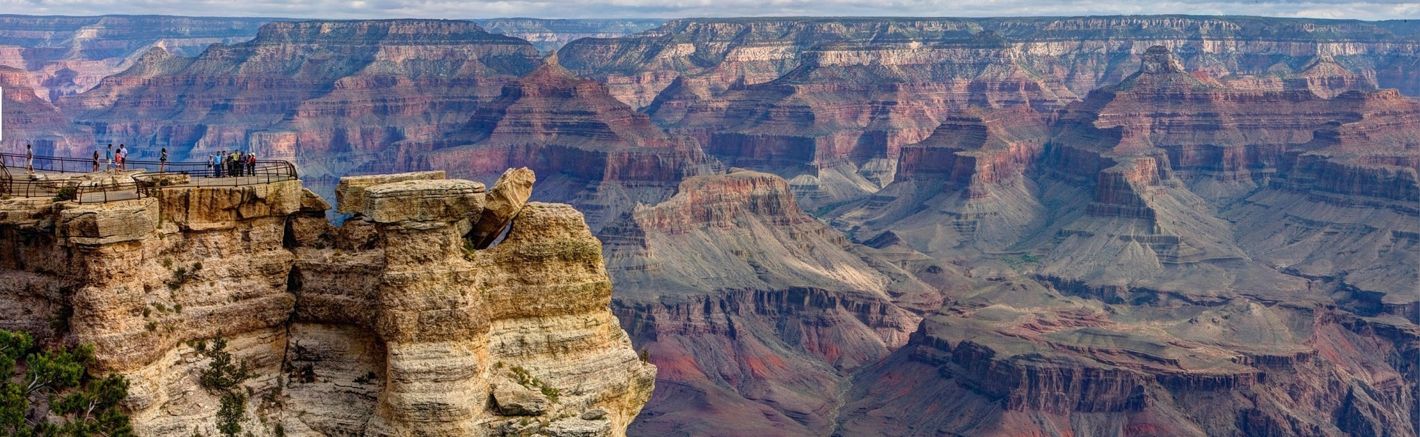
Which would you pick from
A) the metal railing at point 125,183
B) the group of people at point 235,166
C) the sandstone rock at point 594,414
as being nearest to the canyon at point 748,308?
the sandstone rock at point 594,414

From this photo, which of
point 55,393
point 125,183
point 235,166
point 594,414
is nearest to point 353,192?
point 235,166

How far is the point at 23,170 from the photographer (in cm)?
4422

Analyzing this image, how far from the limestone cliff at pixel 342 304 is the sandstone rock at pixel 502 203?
0.15 feet

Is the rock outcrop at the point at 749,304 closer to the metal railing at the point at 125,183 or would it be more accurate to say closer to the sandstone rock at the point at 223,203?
the metal railing at the point at 125,183

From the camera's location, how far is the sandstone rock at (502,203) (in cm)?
3825

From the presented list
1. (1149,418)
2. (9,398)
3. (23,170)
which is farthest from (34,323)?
A: (1149,418)

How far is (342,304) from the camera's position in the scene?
38250 millimetres

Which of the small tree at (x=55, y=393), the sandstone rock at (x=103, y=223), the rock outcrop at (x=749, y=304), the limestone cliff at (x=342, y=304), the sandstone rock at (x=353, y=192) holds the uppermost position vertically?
the sandstone rock at (x=353, y=192)

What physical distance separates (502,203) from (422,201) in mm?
2150

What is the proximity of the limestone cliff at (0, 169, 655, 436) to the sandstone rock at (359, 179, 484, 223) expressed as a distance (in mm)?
41

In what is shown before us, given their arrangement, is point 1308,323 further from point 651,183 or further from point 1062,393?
point 651,183

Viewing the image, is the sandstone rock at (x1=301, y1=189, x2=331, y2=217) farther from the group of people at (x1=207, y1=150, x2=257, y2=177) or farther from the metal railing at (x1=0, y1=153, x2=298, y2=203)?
the group of people at (x1=207, y1=150, x2=257, y2=177)

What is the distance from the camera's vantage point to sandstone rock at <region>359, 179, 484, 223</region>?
1433 inches

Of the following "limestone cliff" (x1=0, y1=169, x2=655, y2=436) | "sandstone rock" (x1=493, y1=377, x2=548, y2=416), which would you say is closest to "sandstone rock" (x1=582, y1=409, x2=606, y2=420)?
"limestone cliff" (x1=0, y1=169, x2=655, y2=436)
